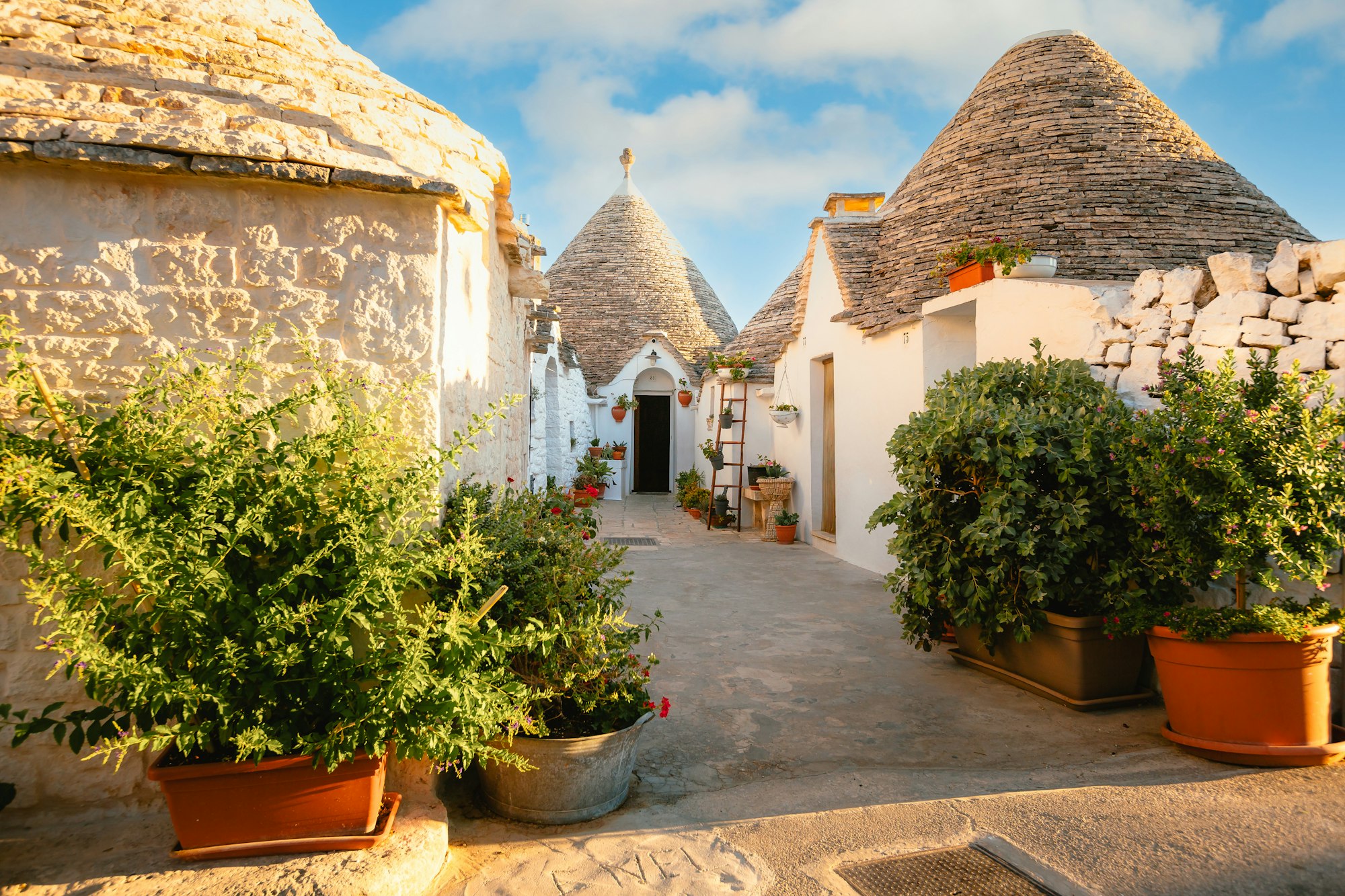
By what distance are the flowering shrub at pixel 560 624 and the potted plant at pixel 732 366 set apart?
9765mm

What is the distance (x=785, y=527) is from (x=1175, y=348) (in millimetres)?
6925

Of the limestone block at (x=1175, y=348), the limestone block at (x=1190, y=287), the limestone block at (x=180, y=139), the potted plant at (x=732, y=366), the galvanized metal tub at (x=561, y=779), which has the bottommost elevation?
the galvanized metal tub at (x=561, y=779)

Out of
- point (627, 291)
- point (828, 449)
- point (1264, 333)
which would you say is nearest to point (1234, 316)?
point (1264, 333)

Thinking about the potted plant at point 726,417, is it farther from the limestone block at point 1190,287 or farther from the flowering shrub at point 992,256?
the limestone block at point 1190,287

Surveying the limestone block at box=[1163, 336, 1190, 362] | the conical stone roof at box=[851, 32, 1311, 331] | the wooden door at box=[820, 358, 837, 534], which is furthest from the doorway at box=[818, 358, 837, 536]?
the limestone block at box=[1163, 336, 1190, 362]

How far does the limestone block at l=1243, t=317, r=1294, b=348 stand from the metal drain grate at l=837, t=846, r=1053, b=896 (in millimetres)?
3099

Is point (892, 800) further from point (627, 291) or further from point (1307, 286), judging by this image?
point (627, 291)

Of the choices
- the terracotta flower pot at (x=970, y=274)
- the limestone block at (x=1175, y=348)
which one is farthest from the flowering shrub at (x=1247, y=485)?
the terracotta flower pot at (x=970, y=274)

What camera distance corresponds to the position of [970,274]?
21.6ft

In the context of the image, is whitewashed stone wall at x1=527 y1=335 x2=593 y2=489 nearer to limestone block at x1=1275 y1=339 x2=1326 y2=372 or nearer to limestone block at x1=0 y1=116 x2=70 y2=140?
limestone block at x1=0 y1=116 x2=70 y2=140

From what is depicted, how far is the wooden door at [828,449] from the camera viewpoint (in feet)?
35.2

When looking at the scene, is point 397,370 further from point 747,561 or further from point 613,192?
point 613,192

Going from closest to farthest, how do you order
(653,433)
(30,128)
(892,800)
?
1. (30,128)
2. (892,800)
3. (653,433)

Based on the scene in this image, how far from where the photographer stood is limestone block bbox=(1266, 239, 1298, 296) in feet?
12.8
